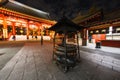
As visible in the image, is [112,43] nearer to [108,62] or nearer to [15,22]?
[108,62]

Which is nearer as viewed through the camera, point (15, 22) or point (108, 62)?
point (108, 62)

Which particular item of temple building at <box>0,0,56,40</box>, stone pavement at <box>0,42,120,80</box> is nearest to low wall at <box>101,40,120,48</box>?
stone pavement at <box>0,42,120,80</box>

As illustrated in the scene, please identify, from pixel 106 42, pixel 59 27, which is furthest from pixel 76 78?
pixel 106 42

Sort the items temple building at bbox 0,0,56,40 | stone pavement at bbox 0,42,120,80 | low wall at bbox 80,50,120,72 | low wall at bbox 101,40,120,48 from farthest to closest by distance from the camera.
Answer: temple building at bbox 0,0,56,40 < low wall at bbox 101,40,120,48 < low wall at bbox 80,50,120,72 < stone pavement at bbox 0,42,120,80

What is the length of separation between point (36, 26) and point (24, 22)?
4346 millimetres

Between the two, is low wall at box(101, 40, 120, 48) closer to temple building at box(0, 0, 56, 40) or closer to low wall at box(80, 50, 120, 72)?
low wall at box(80, 50, 120, 72)

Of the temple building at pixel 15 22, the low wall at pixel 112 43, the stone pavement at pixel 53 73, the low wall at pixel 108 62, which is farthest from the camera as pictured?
the temple building at pixel 15 22

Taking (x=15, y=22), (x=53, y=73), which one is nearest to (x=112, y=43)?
(x=53, y=73)

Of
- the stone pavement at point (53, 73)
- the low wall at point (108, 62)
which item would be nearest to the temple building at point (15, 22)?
the low wall at point (108, 62)

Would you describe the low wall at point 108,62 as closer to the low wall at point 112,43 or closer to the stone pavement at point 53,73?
the stone pavement at point 53,73

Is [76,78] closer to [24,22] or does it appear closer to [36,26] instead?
[24,22]

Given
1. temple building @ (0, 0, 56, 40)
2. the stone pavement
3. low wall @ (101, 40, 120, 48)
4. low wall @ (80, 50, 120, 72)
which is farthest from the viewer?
temple building @ (0, 0, 56, 40)

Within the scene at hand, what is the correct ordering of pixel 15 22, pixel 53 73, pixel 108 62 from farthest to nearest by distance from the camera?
pixel 15 22
pixel 108 62
pixel 53 73

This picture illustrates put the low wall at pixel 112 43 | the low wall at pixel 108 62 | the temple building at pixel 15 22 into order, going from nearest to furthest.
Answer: the low wall at pixel 108 62 → the low wall at pixel 112 43 → the temple building at pixel 15 22
